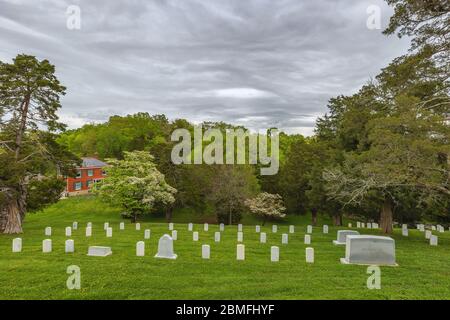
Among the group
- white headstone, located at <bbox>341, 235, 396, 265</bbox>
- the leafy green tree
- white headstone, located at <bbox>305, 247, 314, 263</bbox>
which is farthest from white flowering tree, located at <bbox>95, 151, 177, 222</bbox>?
white headstone, located at <bbox>341, 235, 396, 265</bbox>

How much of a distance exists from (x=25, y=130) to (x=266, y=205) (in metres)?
22.6

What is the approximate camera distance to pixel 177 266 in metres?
10.2

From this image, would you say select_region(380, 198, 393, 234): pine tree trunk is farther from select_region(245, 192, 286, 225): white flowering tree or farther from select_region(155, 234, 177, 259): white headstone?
select_region(155, 234, 177, 259): white headstone

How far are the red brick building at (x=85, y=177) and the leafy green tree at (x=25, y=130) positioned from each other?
28.9 metres

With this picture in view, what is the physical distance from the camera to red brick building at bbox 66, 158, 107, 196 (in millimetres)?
48319

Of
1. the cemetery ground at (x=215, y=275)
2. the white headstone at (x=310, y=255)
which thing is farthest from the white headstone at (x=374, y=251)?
the white headstone at (x=310, y=255)

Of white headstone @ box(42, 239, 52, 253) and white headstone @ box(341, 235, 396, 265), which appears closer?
white headstone @ box(341, 235, 396, 265)

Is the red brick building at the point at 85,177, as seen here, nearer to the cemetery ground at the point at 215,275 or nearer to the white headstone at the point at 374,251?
the cemetery ground at the point at 215,275

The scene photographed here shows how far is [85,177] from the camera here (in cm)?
5100

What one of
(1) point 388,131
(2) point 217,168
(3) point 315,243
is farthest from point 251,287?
(2) point 217,168

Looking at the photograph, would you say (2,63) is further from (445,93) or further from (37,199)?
(445,93)

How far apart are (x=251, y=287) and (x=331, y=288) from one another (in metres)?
2.11

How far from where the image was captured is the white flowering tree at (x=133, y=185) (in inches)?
1011

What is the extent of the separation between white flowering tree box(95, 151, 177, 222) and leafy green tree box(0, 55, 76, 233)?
586 centimetres
